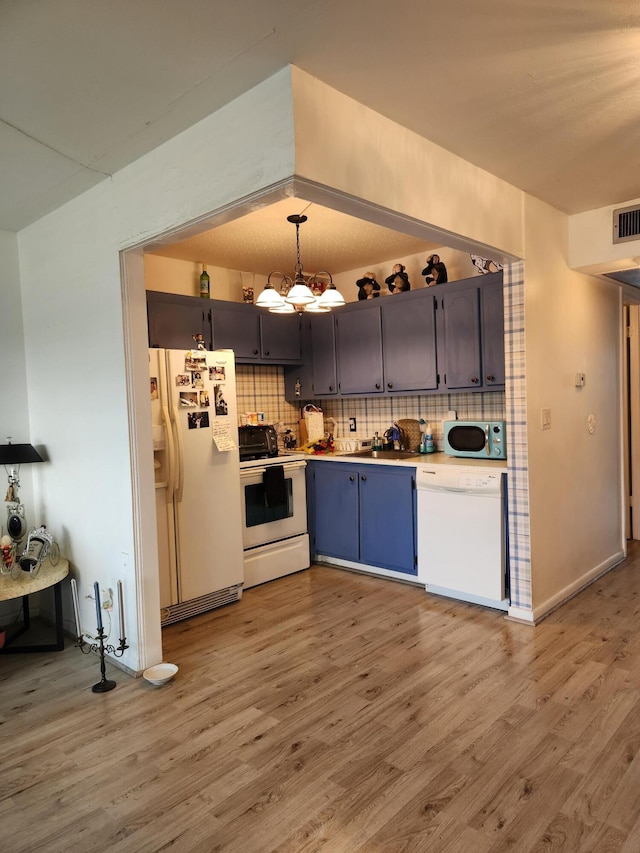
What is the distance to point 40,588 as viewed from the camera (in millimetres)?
2916

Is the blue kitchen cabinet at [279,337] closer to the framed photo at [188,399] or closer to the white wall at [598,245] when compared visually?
the framed photo at [188,399]

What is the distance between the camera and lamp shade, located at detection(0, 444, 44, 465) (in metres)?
3.13

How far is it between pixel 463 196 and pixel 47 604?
11.4 ft

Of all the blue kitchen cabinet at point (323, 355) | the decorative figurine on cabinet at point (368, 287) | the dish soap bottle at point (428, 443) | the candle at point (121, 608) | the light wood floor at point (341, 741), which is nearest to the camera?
the light wood floor at point (341, 741)

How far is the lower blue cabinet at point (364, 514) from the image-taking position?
391 cm

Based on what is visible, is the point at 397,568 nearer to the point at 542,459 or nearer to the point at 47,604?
the point at 542,459

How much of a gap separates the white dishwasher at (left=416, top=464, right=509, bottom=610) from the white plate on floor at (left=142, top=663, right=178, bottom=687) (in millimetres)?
1797

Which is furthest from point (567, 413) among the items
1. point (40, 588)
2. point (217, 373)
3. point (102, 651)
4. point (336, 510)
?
point (40, 588)

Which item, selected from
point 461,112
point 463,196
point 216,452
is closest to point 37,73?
point 461,112

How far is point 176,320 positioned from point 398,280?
1710 mm

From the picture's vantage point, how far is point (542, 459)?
131 inches

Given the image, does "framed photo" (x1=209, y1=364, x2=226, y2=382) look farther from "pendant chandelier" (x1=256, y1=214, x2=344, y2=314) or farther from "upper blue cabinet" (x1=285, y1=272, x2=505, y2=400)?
"upper blue cabinet" (x1=285, y1=272, x2=505, y2=400)

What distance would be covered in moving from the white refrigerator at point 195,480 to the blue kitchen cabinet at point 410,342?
128 cm

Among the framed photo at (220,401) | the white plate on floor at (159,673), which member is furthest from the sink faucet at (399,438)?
the white plate on floor at (159,673)
